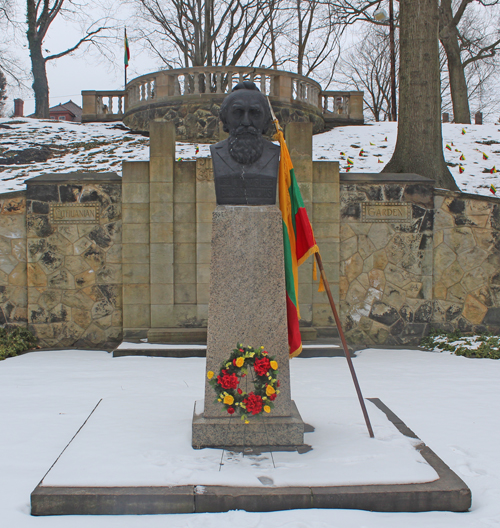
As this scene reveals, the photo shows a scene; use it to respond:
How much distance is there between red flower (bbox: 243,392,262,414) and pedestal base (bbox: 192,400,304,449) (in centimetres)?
13

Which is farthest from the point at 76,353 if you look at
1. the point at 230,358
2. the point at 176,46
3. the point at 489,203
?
the point at 176,46

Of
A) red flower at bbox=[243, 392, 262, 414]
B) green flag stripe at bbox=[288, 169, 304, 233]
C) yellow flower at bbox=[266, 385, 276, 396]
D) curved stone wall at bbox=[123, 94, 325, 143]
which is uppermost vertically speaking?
curved stone wall at bbox=[123, 94, 325, 143]

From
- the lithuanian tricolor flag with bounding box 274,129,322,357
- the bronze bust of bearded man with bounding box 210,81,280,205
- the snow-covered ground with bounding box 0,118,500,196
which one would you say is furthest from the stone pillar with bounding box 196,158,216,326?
the snow-covered ground with bounding box 0,118,500,196

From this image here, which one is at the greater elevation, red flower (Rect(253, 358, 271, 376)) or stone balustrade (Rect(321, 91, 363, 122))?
stone balustrade (Rect(321, 91, 363, 122))

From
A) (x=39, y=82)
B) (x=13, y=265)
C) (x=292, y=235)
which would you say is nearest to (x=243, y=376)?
(x=292, y=235)

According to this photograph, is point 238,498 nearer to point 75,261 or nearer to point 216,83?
point 75,261

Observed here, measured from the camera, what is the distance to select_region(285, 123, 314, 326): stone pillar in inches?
281

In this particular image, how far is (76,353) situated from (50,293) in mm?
1015

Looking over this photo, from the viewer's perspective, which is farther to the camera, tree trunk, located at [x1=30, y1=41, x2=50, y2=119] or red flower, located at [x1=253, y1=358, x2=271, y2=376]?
tree trunk, located at [x1=30, y1=41, x2=50, y2=119]

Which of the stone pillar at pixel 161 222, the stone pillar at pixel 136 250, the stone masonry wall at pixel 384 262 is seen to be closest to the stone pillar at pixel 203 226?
the stone pillar at pixel 161 222

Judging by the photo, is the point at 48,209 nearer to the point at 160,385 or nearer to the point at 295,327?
the point at 160,385

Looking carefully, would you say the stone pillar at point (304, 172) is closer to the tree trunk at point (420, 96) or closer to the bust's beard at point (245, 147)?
the tree trunk at point (420, 96)

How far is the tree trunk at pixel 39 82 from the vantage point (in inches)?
881

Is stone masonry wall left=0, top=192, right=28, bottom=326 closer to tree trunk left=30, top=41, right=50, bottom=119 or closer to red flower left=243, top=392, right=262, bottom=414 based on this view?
red flower left=243, top=392, right=262, bottom=414
